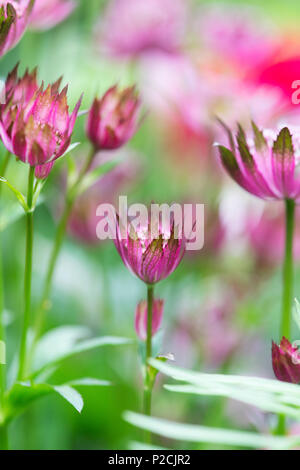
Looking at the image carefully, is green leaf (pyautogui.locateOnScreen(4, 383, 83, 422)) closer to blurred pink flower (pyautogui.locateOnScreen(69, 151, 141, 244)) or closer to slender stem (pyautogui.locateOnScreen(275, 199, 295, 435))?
slender stem (pyautogui.locateOnScreen(275, 199, 295, 435))

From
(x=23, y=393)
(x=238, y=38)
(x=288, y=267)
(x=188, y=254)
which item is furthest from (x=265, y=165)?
(x=238, y=38)

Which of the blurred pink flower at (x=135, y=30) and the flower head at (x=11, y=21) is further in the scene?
the blurred pink flower at (x=135, y=30)

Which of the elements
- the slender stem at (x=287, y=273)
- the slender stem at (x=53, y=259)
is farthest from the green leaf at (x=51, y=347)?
the slender stem at (x=287, y=273)

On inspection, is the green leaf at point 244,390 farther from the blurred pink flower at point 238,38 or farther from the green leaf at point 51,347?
the blurred pink flower at point 238,38

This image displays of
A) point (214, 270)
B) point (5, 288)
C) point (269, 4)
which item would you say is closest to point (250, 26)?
point (214, 270)

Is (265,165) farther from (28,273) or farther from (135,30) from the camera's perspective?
(135,30)
